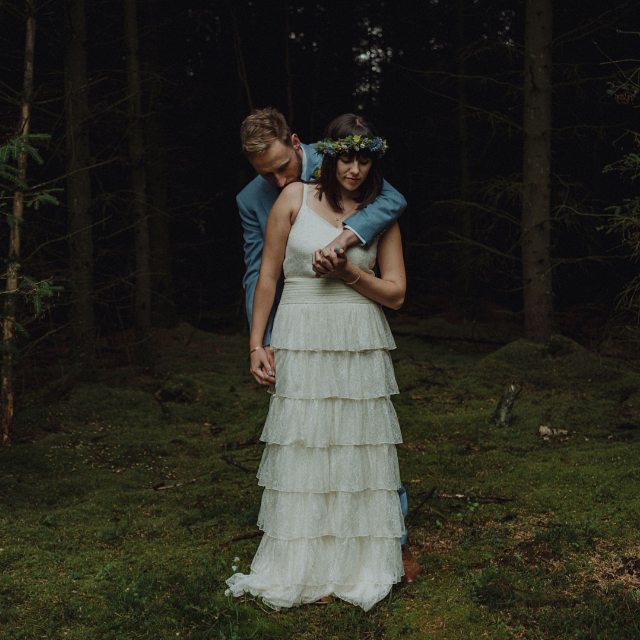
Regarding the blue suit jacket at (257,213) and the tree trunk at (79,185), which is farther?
the tree trunk at (79,185)

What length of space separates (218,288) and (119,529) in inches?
509

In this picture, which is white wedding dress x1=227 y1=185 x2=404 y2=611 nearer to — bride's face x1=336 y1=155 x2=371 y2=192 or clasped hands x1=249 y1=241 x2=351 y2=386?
clasped hands x1=249 y1=241 x2=351 y2=386

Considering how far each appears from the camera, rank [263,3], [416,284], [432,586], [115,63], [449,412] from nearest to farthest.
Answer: [432,586], [449,412], [115,63], [263,3], [416,284]

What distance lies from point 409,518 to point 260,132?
2.71 m

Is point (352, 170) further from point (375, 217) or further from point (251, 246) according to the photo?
point (251, 246)

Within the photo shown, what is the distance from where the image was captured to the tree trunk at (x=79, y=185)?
8398 mm

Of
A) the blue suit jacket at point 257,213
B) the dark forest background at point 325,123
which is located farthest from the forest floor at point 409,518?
the dark forest background at point 325,123

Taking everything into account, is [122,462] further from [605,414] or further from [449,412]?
[605,414]

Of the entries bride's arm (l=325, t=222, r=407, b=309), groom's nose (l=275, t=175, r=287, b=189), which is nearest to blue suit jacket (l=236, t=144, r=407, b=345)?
groom's nose (l=275, t=175, r=287, b=189)

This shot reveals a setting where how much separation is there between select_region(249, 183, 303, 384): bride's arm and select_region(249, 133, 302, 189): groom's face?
0.49 feet

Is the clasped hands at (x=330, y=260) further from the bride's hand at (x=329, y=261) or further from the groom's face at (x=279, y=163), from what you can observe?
the groom's face at (x=279, y=163)

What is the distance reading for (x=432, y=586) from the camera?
3.96 meters

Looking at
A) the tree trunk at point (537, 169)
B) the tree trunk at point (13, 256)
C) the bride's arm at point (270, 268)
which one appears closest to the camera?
the bride's arm at point (270, 268)

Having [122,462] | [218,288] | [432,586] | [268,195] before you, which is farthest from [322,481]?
[218,288]
